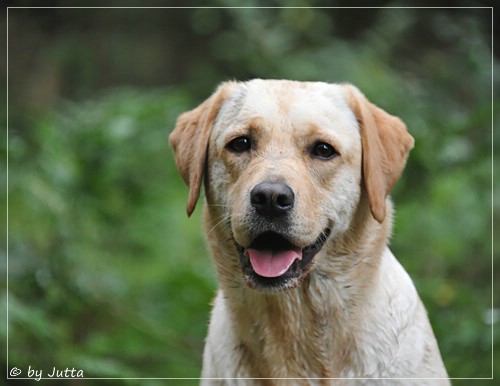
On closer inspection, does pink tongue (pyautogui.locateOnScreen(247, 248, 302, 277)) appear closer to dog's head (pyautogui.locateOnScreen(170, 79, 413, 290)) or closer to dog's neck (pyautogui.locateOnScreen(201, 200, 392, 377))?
dog's head (pyautogui.locateOnScreen(170, 79, 413, 290))

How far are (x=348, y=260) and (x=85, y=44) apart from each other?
8788 millimetres

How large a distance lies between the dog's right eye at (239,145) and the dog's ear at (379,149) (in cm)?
54

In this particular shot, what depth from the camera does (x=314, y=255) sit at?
403 centimetres

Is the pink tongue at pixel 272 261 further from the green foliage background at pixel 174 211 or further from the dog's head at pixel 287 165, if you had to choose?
the green foliage background at pixel 174 211

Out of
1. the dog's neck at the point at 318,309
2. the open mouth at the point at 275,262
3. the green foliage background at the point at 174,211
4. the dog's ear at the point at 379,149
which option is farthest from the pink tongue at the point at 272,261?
the green foliage background at the point at 174,211

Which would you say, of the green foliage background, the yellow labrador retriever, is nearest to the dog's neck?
the yellow labrador retriever

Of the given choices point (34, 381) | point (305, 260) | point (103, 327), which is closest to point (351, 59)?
point (103, 327)

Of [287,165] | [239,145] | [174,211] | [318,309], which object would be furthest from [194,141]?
[174,211]

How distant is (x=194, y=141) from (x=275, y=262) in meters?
0.85

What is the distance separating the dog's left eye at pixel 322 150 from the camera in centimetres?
407

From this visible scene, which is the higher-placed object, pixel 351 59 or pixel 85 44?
pixel 351 59

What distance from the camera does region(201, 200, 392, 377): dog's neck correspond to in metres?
4.10

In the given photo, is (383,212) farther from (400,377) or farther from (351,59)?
(351,59)

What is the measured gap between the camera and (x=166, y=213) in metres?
7.76
